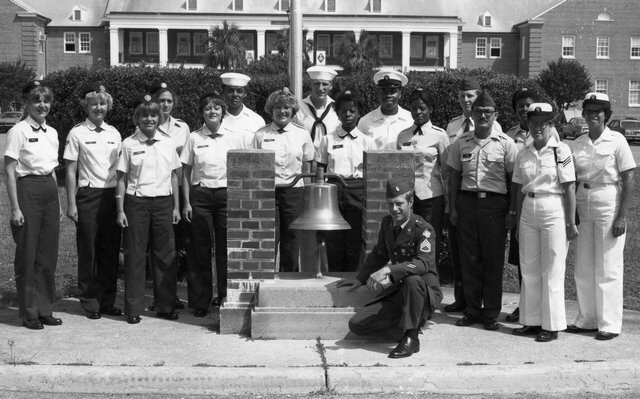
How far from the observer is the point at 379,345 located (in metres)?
6.95

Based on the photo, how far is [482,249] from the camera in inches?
298

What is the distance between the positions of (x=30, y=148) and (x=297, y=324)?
2641 mm

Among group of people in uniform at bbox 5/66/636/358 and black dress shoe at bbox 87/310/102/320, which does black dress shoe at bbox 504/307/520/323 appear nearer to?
group of people in uniform at bbox 5/66/636/358

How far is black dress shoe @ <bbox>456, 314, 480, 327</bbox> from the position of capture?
7.64 m

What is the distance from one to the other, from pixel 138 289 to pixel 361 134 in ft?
8.02

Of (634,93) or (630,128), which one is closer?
(630,128)

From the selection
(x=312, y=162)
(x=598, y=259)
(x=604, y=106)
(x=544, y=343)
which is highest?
(x=604, y=106)

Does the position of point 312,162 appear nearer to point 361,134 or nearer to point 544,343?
point 361,134

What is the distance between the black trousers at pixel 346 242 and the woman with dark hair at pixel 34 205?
247cm

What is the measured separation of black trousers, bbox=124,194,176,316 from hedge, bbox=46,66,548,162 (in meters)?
7.52

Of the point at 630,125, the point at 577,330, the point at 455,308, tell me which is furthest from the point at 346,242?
the point at 630,125

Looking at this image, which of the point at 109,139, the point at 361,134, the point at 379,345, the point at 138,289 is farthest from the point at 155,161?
the point at 379,345

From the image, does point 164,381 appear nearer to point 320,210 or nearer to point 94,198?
point 320,210

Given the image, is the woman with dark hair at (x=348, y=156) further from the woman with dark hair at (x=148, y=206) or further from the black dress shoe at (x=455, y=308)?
the woman with dark hair at (x=148, y=206)
